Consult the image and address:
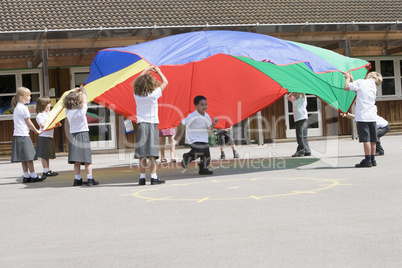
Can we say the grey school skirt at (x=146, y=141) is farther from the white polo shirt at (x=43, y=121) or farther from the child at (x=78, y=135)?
the white polo shirt at (x=43, y=121)

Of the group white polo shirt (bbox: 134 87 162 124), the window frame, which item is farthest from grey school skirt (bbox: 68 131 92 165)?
the window frame

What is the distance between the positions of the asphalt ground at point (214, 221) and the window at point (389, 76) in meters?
14.4

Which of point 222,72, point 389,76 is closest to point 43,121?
point 222,72

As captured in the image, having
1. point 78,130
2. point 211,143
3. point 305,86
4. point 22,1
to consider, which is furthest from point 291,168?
point 22,1

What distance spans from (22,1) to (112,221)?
16.0 meters

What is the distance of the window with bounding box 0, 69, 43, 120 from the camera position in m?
20.4

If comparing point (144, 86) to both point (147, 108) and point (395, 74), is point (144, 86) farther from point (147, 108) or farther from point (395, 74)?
point (395, 74)

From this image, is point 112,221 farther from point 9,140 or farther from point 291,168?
point 9,140

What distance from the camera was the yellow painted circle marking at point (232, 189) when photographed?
7.47 m

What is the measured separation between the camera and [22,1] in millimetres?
20266

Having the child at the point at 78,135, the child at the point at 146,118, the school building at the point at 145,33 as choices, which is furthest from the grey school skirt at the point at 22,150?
the school building at the point at 145,33

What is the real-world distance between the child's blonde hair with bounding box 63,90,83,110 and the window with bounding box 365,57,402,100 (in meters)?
16.6

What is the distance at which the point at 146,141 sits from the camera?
29.3 ft

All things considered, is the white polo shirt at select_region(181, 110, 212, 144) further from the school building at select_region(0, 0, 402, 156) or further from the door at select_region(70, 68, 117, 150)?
the door at select_region(70, 68, 117, 150)
